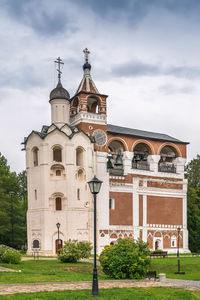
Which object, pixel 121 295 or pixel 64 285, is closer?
pixel 121 295

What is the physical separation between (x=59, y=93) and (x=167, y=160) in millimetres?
15481

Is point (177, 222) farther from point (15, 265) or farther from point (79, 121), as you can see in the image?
point (15, 265)

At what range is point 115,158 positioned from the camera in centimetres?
4219

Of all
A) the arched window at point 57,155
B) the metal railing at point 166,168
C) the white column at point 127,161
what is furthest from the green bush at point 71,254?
the metal railing at point 166,168

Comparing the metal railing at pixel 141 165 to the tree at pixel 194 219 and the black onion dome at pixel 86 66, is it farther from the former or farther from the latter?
the black onion dome at pixel 86 66

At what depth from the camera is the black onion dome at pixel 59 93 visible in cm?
3903

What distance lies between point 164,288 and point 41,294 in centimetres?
468

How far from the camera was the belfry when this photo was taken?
3622 centimetres

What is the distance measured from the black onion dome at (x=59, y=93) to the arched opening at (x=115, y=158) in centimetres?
725

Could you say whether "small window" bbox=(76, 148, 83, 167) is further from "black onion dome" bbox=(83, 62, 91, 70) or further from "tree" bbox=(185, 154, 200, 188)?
"tree" bbox=(185, 154, 200, 188)

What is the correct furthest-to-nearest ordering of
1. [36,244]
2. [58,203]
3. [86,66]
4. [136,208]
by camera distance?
1. [86,66]
2. [136,208]
3. [58,203]
4. [36,244]

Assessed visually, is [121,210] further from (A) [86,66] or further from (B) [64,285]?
(B) [64,285]

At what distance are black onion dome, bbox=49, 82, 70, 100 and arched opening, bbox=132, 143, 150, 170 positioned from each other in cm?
970

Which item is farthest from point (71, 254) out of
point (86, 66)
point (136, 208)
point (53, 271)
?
point (86, 66)
